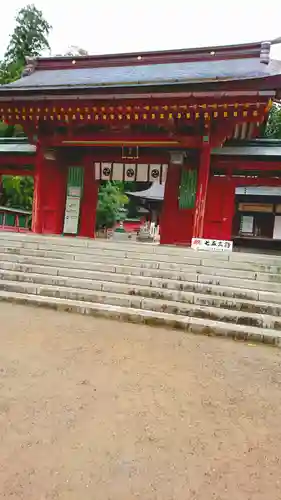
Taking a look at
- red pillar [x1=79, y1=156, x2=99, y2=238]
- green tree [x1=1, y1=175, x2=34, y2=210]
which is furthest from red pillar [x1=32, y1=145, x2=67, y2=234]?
green tree [x1=1, y1=175, x2=34, y2=210]

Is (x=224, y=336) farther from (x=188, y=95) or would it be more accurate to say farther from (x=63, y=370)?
(x=188, y=95)

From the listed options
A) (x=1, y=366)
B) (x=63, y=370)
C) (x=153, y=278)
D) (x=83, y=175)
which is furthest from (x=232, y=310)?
(x=83, y=175)

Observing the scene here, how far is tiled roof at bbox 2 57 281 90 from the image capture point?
9.19m

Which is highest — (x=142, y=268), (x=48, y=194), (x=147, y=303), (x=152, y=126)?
(x=152, y=126)

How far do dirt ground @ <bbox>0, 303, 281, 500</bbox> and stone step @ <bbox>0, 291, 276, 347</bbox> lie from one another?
0.33 m

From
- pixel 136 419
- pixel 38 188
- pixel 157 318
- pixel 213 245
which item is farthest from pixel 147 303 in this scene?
pixel 38 188

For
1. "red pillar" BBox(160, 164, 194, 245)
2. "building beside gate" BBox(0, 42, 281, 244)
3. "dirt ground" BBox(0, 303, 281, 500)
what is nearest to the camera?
"dirt ground" BBox(0, 303, 281, 500)

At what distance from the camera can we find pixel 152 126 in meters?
10.1

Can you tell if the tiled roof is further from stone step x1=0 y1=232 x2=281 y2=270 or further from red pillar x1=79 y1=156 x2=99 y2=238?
stone step x1=0 y1=232 x2=281 y2=270

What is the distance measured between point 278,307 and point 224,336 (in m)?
1.17

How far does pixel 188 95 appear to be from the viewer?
27.7ft

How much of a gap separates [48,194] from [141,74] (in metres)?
4.70

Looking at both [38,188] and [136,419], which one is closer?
[136,419]

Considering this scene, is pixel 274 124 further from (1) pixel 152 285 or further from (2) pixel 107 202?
(1) pixel 152 285
